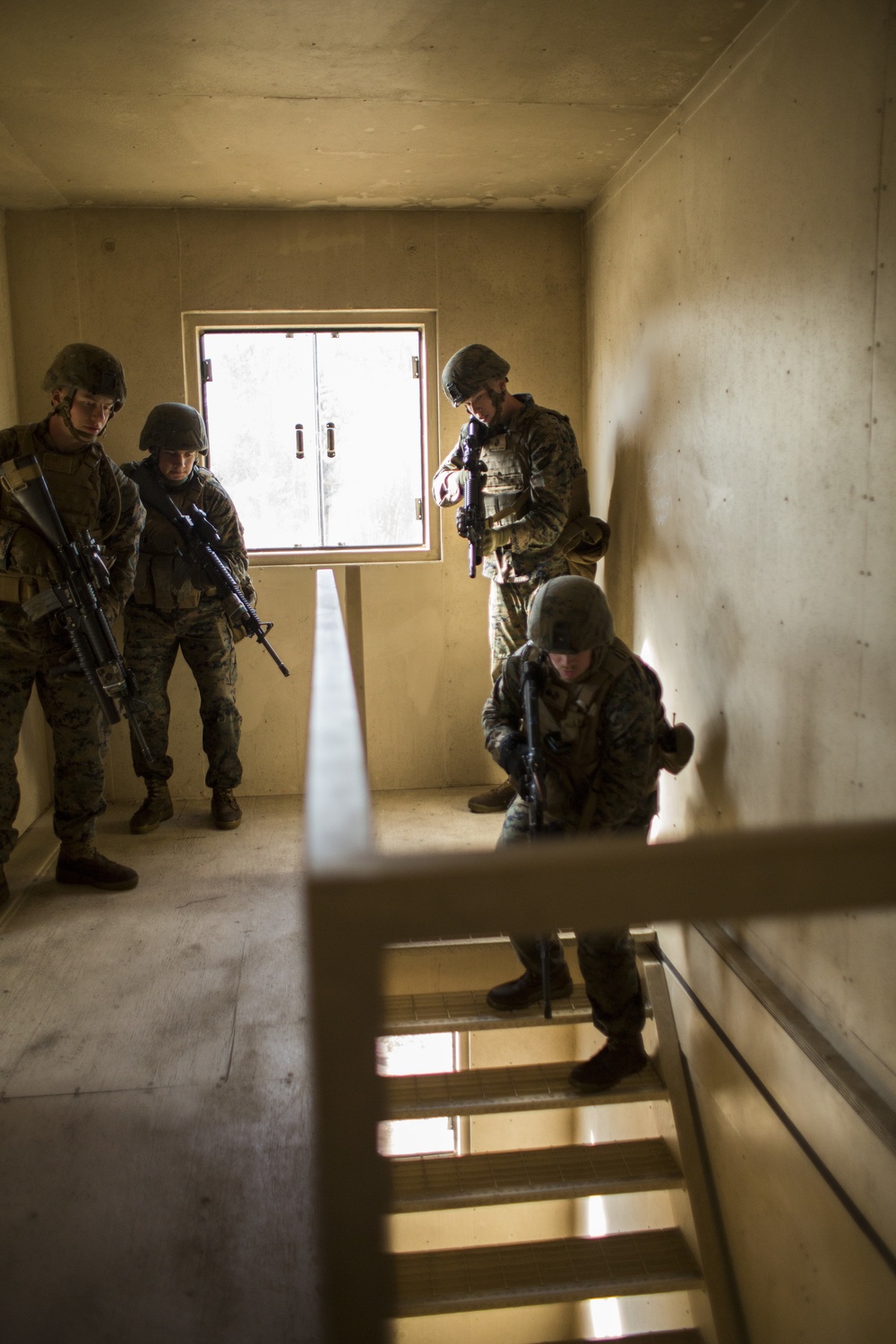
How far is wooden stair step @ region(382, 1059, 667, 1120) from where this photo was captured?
8.71 ft

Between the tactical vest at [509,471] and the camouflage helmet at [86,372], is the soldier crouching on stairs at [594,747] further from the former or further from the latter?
the camouflage helmet at [86,372]

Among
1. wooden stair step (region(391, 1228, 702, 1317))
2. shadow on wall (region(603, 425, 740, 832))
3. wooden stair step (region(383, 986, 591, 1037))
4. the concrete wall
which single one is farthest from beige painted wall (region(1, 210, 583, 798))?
wooden stair step (region(391, 1228, 702, 1317))

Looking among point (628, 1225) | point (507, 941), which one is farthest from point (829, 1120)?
point (628, 1225)

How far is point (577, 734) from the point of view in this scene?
2549 mm

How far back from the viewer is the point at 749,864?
1.75 feet

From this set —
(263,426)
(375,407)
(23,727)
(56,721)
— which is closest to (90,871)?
(56,721)

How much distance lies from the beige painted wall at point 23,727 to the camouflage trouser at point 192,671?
40cm

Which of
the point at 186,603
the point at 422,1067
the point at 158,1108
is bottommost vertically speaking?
the point at 422,1067

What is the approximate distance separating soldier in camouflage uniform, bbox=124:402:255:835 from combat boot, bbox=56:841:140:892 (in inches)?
21.2

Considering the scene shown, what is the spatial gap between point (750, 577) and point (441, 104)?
1.75 m

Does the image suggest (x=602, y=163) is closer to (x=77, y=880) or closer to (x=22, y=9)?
(x=22, y=9)

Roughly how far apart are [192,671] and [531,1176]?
2320 millimetres

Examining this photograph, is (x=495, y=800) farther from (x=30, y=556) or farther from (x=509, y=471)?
(x=30, y=556)

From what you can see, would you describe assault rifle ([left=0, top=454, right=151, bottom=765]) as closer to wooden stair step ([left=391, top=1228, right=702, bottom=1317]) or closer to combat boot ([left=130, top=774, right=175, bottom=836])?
combat boot ([left=130, top=774, right=175, bottom=836])
